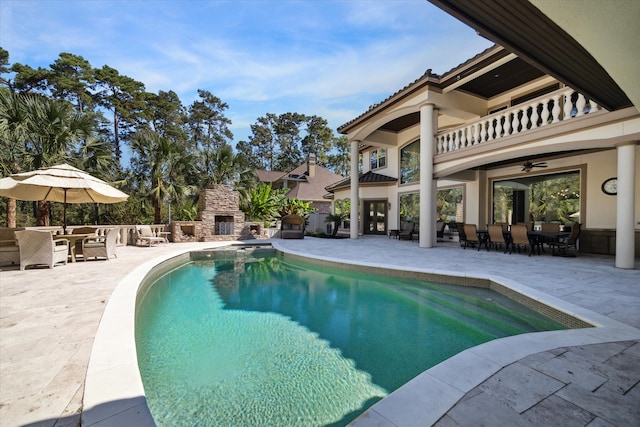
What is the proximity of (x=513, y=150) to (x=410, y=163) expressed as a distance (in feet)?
23.9

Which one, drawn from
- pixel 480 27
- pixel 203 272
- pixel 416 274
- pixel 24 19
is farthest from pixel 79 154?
pixel 480 27

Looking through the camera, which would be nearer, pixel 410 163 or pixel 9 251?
pixel 9 251

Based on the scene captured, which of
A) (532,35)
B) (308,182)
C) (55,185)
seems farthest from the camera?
(308,182)

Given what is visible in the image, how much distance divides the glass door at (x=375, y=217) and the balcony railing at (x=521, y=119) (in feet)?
22.7

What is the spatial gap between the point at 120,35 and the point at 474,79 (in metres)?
14.7

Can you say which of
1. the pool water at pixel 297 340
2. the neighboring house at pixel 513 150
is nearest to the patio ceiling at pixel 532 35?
the neighboring house at pixel 513 150

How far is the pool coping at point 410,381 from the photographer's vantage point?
205 cm

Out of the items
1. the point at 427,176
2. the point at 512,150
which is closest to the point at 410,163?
the point at 427,176

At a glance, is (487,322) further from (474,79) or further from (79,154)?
(79,154)

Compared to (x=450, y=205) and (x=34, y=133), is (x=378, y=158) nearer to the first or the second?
(x=450, y=205)

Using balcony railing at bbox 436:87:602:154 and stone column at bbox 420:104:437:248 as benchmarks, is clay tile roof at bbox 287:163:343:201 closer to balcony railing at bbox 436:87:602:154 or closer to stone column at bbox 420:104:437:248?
stone column at bbox 420:104:437:248

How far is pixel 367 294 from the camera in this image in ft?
21.5

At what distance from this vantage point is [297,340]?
4371 mm

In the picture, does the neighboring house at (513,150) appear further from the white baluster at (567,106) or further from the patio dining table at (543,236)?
the patio dining table at (543,236)
